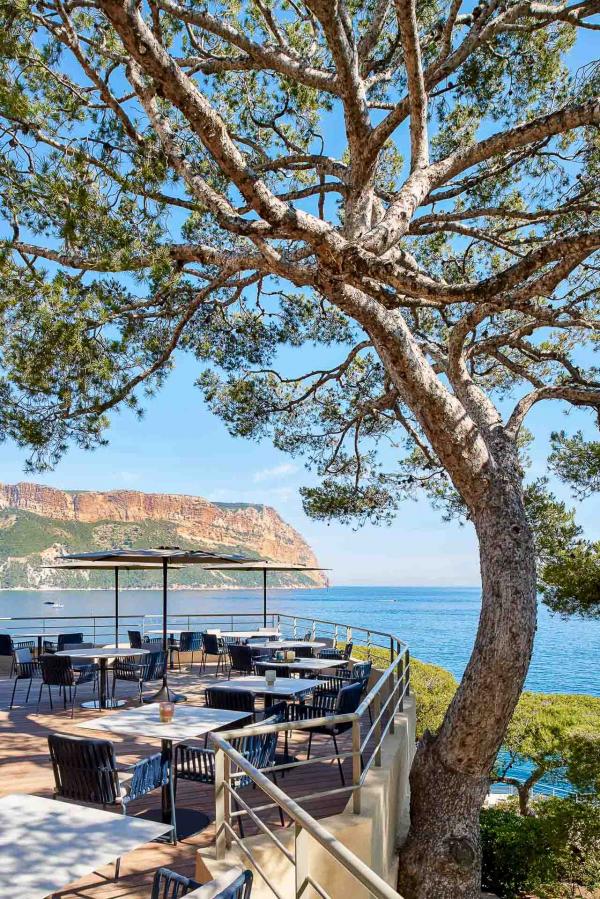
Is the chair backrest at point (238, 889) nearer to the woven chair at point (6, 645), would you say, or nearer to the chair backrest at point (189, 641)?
the woven chair at point (6, 645)

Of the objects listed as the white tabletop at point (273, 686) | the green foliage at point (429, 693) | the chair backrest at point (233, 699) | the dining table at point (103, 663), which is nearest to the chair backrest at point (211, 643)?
the dining table at point (103, 663)

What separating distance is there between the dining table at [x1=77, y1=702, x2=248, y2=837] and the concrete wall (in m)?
0.68

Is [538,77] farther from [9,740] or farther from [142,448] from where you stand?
[142,448]

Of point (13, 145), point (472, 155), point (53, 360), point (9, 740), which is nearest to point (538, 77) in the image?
point (472, 155)

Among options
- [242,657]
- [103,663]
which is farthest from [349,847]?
[242,657]

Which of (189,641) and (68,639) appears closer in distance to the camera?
(68,639)

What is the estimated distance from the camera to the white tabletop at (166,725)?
4.02m

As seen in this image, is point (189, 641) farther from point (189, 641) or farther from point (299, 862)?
point (299, 862)

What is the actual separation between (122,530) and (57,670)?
3939 inches

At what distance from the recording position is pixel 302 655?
9.98m

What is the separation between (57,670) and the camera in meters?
7.30

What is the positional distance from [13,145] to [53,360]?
191 centimetres

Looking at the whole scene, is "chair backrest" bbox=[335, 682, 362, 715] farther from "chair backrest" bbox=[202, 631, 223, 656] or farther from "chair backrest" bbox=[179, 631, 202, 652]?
"chair backrest" bbox=[179, 631, 202, 652]

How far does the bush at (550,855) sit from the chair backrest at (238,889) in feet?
28.1
